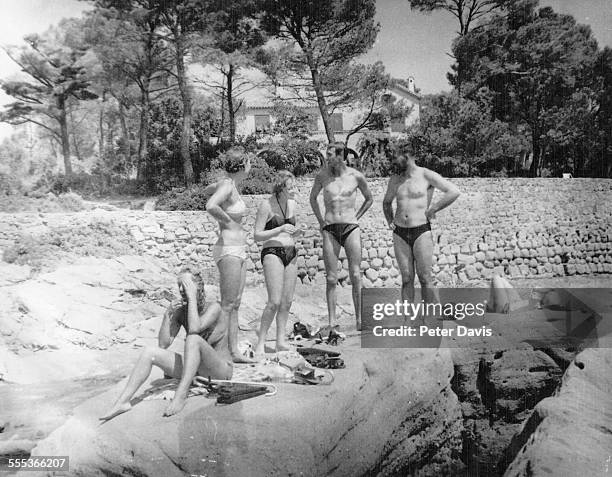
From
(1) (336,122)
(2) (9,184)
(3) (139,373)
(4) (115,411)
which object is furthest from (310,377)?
(2) (9,184)

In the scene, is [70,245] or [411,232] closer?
[411,232]

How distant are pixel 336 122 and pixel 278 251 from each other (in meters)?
1.75

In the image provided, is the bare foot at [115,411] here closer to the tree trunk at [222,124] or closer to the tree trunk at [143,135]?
the tree trunk at [143,135]

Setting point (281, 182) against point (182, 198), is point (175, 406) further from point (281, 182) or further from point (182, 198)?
point (182, 198)

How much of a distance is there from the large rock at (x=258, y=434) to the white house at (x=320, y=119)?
240 cm

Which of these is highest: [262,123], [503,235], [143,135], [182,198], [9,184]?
[262,123]

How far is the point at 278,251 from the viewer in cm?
403

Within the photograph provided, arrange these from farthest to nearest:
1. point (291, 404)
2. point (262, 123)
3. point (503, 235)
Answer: point (503, 235)
point (262, 123)
point (291, 404)

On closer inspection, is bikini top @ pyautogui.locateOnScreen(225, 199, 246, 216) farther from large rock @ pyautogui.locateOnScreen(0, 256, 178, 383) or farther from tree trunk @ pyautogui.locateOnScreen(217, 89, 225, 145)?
large rock @ pyautogui.locateOnScreen(0, 256, 178, 383)

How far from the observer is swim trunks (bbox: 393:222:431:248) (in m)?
4.31

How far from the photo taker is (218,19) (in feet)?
15.4

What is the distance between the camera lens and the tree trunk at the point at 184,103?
182 inches

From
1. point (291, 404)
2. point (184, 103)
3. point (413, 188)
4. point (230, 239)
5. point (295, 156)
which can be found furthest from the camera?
point (295, 156)

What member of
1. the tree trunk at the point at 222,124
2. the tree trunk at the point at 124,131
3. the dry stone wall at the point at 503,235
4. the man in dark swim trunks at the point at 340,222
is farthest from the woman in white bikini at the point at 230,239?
the dry stone wall at the point at 503,235
